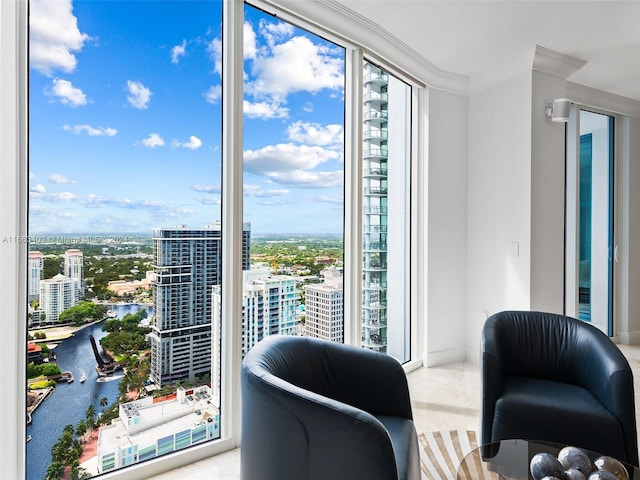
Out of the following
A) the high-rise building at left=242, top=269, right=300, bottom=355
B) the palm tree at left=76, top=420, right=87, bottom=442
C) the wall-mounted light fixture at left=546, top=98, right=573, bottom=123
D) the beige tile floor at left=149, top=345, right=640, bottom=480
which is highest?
the wall-mounted light fixture at left=546, top=98, right=573, bottom=123

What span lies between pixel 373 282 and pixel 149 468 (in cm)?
189

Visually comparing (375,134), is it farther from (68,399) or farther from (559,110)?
(68,399)

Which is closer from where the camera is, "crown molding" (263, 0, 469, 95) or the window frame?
the window frame

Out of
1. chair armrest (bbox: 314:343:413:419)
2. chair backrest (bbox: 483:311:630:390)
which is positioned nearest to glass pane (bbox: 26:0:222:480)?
chair armrest (bbox: 314:343:413:419)

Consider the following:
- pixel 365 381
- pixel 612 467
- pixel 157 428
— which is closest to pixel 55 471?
pixel 157 428

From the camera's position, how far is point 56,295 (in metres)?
1.67

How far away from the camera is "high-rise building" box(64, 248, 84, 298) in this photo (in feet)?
5.54

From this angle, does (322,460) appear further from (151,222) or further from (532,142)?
(532,142)

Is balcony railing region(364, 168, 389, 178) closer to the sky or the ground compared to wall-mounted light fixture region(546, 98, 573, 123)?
closer to the ground

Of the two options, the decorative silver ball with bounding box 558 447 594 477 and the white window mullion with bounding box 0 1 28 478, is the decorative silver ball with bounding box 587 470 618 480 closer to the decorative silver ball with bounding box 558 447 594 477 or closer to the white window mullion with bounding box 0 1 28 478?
the decorative silver ball with bounding box 558 447 594 477

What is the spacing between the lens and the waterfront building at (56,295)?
64.5 inches

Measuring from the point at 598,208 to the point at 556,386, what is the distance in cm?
306

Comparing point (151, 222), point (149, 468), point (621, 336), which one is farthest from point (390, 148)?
point (621, 336)

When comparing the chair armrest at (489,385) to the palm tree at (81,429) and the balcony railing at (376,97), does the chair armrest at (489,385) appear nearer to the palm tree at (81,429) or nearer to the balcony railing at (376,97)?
the palm tree at (81,429)
